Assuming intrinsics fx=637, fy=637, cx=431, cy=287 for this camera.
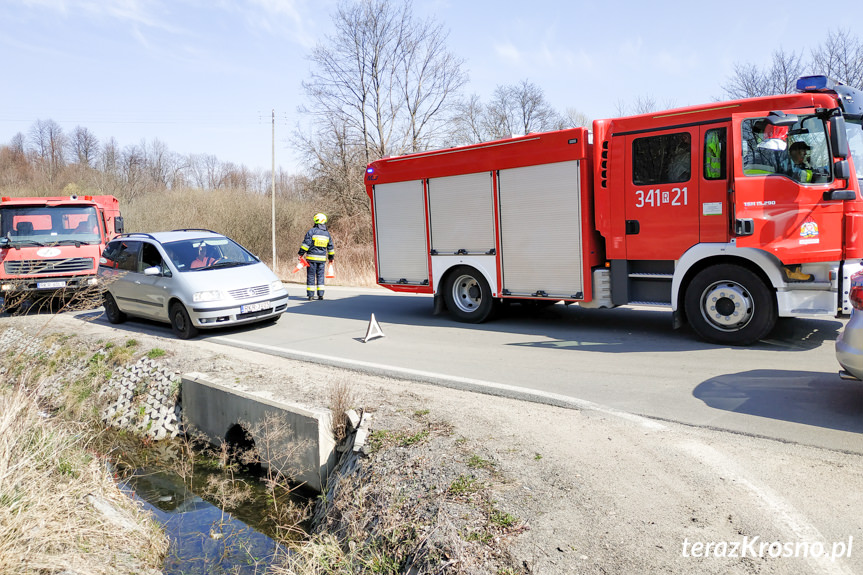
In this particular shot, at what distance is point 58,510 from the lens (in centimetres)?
429

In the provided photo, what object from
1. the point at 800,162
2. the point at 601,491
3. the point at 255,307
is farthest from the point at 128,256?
the point at 800,162

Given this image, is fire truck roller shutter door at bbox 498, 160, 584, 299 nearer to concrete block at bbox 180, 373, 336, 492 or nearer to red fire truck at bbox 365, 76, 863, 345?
red fire truck at bbox 365, 76, 863, 345

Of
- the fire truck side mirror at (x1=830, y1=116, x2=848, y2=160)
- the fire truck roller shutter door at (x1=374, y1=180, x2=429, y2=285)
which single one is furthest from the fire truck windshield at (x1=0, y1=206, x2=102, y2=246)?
the fire truck side mirror at (x1=830, y1=116, x2=848, y2=160)

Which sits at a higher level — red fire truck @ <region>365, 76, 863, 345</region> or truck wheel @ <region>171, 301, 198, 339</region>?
red fire truck @ <region>365, 76, 863, 345</region>

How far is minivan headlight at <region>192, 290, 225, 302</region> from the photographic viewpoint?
9820 millimetres

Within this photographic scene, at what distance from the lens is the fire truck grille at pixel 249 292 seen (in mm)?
10102

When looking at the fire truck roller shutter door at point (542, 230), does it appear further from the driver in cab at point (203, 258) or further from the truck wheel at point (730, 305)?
the driver in cab at point (203, 258)

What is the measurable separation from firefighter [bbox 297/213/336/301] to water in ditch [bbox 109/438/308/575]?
6.90 m

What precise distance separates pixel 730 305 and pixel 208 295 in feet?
24.2

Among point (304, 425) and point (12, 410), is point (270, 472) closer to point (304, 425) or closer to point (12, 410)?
point (304, 425)

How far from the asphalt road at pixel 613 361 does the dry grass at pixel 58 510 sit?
10.2 feet

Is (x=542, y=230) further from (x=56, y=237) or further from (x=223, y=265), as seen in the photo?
(x=56, y=237)

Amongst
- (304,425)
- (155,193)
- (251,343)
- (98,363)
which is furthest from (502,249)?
(155,193)

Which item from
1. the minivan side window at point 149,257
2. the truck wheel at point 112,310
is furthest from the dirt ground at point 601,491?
the truck wheel at point 112,310
